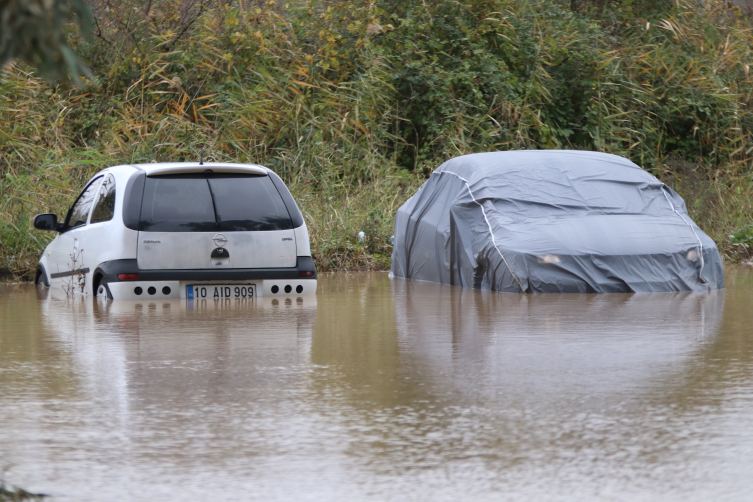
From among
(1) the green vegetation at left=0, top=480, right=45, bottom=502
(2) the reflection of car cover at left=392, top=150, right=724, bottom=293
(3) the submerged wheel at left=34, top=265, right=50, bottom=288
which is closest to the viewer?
(1) the green vegetation at left=0, top=480, right=45, bottom=502

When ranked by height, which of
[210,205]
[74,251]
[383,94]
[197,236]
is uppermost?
[383,94]

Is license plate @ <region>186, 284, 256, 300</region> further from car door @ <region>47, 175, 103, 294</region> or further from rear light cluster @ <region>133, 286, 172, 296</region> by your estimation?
car door @ <region>47, 175, 103, 294</region>

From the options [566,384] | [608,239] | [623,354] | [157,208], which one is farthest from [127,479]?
[608,239]

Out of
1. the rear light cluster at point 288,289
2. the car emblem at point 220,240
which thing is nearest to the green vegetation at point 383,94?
the rear light cluster at point 288,289

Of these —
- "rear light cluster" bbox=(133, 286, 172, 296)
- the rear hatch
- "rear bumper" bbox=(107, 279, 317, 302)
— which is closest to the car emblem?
the rear hatch

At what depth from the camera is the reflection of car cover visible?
37.1 feet

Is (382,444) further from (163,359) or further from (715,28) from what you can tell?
(715,28)

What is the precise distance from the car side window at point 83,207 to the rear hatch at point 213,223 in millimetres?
1350

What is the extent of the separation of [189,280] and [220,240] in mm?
460

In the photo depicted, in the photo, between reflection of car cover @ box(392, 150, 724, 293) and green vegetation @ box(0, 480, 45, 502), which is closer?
green vegetation @ box(0, 480, 45, 502)

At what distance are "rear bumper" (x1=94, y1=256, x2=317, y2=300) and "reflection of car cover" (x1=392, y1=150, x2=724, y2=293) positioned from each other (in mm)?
2302

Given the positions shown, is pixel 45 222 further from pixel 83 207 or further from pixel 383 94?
pixel 383 94

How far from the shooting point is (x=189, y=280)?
396 inches

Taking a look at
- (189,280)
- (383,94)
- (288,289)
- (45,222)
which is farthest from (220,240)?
(383,94)
